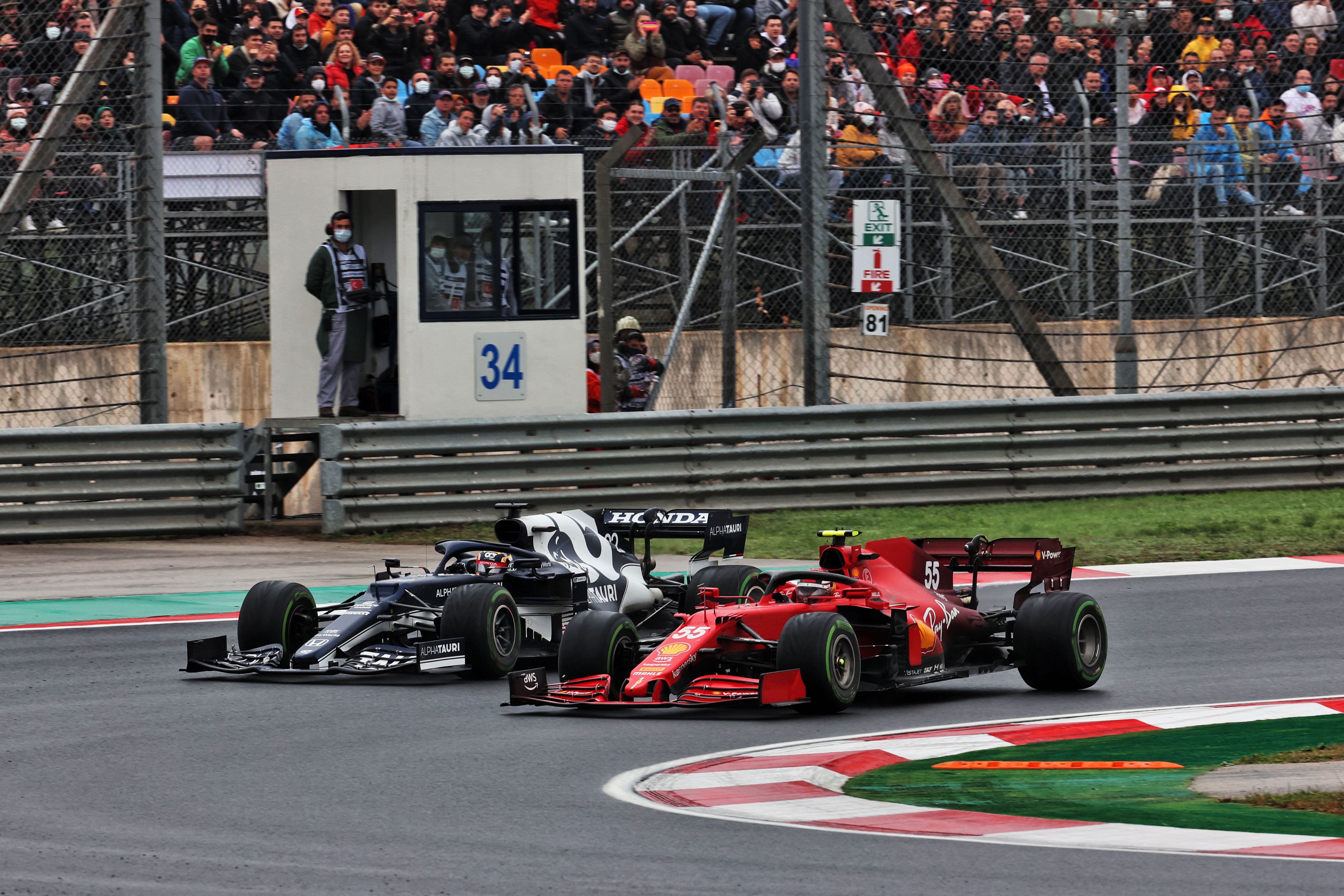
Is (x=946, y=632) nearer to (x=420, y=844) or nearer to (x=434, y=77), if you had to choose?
(x=420, y=844)

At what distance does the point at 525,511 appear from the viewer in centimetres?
1527

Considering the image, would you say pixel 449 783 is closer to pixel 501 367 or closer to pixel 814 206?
A: pixel 501 367

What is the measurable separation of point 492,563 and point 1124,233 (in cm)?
903

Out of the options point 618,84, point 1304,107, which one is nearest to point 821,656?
point 618,84

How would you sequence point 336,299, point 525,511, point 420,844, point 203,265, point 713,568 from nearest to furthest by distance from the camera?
point 420,844, point 713,568, point 525,511, point 336,299, point 203,265

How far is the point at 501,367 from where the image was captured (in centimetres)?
1648

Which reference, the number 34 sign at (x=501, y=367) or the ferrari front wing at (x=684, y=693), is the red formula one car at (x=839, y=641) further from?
the number 34 sign at (x=501, y=367)

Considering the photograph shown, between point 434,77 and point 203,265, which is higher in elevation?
point 434,77

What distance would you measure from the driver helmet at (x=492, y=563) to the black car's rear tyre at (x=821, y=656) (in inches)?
83.4

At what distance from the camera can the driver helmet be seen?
1035cm

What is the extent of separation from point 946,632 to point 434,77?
1184 cm

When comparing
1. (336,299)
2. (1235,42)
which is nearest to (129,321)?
(336,299)

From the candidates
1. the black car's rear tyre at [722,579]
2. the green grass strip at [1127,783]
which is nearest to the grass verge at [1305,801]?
the green grass strip at [1127,783]

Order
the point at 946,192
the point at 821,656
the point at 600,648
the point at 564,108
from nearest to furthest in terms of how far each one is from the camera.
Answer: the point at 821,656
the point at 600,648
the point at 946,192
the point at 564,108
